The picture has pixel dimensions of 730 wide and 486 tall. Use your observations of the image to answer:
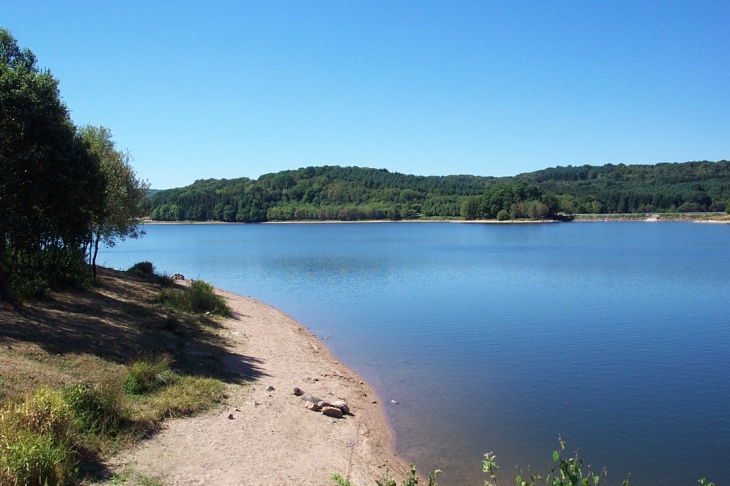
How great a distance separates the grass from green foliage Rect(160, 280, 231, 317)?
1.82 m

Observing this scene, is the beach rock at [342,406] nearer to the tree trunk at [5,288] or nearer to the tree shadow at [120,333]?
the tree shadow at [120,333]

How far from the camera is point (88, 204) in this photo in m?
16.0

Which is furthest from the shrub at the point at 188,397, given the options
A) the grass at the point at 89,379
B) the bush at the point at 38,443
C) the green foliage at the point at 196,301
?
the green foliage at the point at 196,301

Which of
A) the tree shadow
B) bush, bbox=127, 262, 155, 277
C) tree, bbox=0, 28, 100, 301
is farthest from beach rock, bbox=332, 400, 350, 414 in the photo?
bush, bbox=127, 262, 155, 277

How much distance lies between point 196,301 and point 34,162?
9.76 m

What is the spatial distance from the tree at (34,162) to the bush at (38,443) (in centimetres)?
746

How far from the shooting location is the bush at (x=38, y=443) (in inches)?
272

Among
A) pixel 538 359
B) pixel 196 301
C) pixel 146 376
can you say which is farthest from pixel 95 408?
pixel 538 359

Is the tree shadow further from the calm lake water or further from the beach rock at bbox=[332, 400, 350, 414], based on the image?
the calm lake water

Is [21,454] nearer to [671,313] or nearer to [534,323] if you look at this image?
[534,323]

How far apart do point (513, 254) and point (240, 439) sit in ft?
191

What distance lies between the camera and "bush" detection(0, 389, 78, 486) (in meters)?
6.91

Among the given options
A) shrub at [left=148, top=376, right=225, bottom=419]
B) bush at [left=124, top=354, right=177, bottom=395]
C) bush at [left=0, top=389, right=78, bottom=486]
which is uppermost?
bush at [left=0, top=389, right=78, bottom=486]

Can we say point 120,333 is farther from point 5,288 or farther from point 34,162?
point 34,162
